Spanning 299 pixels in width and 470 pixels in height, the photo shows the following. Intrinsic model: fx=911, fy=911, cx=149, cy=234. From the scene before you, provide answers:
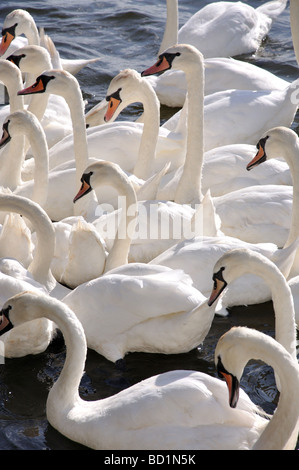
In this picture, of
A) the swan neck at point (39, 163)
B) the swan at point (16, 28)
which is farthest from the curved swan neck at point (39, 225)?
the swan at point (16, 28)

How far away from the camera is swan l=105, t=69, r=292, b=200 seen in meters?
9.09

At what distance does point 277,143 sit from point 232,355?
2813mm

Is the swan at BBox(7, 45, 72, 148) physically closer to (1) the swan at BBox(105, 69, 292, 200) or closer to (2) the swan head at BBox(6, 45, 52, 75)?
(2) the swan head at BBox(6, 45, 52, 75)

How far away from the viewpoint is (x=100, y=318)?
6.85 metres

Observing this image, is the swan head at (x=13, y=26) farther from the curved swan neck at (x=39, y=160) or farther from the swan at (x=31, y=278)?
the swan at (x=31, y=278)

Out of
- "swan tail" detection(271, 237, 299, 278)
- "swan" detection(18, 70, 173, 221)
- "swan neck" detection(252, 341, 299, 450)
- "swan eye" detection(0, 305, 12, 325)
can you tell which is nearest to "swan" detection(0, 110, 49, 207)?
"swan" detection(18, 70, 173, 221)

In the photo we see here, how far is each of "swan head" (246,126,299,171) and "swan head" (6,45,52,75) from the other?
128 inches

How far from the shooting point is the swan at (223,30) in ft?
41.9

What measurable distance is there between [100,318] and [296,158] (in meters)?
2.24

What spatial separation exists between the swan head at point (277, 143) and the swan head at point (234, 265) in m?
1.76

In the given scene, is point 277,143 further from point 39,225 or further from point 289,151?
point 39,225

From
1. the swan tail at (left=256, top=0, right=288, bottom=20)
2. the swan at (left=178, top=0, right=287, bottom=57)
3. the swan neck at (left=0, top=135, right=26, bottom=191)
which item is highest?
the swan neck at (left=0, top=135, right=26, bottom=191)

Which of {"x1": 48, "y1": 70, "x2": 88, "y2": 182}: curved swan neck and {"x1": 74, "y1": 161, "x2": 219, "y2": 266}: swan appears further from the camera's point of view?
{"x1": 48, "y1": 70, "x2": 88, "y2": 182}: curved swan neck

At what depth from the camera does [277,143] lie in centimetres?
777
